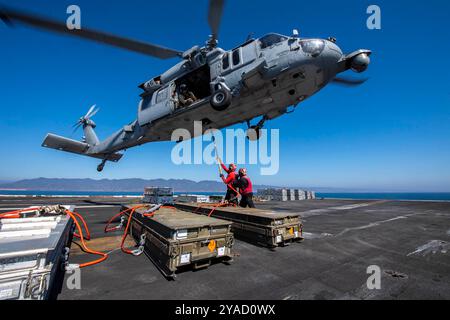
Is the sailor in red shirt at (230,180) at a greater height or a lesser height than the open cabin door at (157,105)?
lesser

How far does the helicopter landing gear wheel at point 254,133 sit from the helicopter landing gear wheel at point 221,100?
2872 millimetres

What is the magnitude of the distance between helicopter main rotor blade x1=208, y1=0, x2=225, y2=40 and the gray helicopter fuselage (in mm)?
1231

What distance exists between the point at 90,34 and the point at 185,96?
5.06m

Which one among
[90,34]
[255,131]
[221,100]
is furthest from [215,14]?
[255,131]

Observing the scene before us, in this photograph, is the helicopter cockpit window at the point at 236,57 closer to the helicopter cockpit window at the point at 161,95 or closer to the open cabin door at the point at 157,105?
the open cabin door at the point at 157,105

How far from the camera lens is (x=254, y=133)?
470 inches

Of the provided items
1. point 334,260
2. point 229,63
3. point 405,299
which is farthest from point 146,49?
point 405,299

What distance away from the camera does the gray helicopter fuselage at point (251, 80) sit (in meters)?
8.90

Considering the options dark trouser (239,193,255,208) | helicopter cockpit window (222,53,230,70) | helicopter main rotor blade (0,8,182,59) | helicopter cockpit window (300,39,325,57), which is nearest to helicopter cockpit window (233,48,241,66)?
helicopter cockpit window (222,53,230,70)

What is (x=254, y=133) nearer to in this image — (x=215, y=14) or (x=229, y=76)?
(x=229, y=76)

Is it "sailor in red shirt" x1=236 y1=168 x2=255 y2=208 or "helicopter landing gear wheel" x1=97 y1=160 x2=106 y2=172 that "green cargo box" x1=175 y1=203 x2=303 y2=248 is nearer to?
"sailor in red shirt" x1=236 y1=168 x2=255 y2=208

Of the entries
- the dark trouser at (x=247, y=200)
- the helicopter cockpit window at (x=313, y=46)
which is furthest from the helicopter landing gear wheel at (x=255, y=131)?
the helicopter cockpit window at (x=313, y=46)

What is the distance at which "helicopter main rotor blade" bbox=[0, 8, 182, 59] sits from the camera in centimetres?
709

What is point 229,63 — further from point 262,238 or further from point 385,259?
point 385,259
